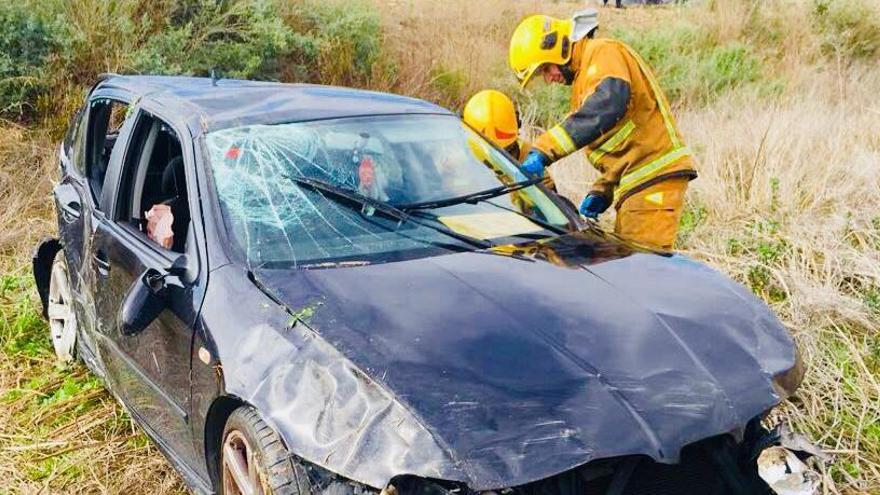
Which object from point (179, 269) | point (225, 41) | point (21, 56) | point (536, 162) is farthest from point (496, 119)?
point (225, 41)

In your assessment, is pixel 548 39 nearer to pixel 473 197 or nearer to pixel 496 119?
pixel 496 119

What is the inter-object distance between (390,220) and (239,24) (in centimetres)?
707

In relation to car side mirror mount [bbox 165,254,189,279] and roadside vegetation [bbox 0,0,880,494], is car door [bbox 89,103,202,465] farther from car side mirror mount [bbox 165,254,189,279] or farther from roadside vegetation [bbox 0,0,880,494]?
roadside vegetation [bbox 0,0,880,494]

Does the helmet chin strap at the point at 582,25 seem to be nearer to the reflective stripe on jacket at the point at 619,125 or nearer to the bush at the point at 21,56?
the reflective stripe on jacket at the point at 619,125

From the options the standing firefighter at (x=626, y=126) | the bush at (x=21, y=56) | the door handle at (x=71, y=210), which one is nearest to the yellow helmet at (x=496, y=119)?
the standing firefighter at (x=626, y=126)

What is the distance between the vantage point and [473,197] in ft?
10.7

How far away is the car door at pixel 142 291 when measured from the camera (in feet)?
8.91

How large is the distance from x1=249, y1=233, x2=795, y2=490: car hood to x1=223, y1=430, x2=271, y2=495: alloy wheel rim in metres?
0.39

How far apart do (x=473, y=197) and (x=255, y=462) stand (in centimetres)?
135

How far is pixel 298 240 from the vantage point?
2.81 m

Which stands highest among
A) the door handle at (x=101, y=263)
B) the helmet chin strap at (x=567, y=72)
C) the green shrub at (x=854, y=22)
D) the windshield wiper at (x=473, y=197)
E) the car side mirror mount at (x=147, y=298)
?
the helmet chin strap at (x=567, y=72)

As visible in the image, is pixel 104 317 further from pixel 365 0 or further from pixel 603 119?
pixel 365 0

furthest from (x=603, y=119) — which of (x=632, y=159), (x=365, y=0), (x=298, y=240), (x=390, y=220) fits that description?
(x=365, y=0)

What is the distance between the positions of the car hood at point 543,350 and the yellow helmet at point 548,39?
5.97ft
